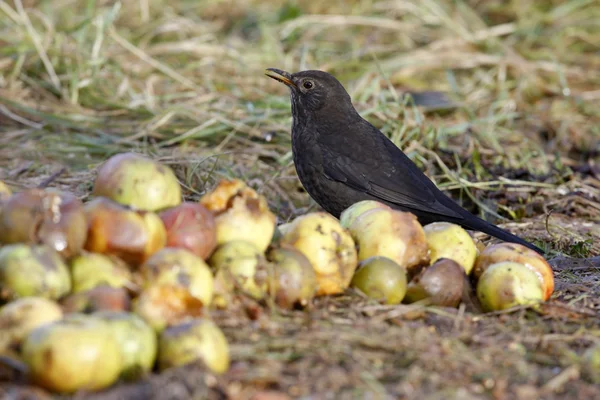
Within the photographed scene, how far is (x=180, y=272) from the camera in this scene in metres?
2.35

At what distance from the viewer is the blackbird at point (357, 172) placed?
183 inches

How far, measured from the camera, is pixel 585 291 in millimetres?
3449

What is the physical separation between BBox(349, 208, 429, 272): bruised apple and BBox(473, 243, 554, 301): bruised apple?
291 millimetres

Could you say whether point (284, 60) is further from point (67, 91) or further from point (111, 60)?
point (67, 91)

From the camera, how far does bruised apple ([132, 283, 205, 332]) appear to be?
225cm

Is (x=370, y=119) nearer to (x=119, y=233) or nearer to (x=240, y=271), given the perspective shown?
(x=240, y=271)

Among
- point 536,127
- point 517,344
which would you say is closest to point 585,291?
point 517,344

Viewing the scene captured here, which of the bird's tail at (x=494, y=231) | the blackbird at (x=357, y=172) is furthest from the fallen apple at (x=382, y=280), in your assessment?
the blackbird at (x=357, y=172)

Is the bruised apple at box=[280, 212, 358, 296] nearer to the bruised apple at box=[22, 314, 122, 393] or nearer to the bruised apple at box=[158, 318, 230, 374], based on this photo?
the bruised apple at box=[158, 318, 230, 374]

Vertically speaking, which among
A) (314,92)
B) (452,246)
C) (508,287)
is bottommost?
(508,287)

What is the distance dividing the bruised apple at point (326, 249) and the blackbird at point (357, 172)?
181 centimetres

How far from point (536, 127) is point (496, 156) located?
5.14 feet

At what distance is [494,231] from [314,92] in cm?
148

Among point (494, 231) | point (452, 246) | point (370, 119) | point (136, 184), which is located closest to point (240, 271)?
point (136, 184)
